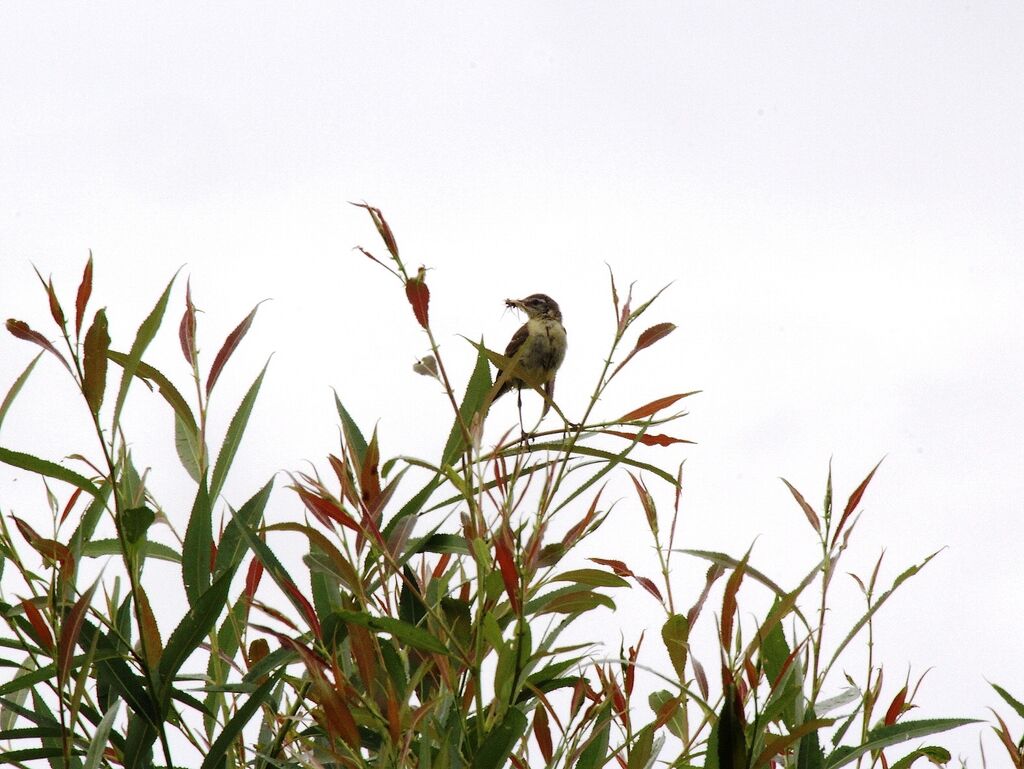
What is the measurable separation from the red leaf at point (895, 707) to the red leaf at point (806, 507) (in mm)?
422

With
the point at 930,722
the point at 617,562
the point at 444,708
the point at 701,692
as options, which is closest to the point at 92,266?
the point at 444,708

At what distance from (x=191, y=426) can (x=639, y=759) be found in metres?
1.03

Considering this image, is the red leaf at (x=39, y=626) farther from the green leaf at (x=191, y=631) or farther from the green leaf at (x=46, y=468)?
the green leaf at (x=46, y=468)

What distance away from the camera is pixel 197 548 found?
214 cm

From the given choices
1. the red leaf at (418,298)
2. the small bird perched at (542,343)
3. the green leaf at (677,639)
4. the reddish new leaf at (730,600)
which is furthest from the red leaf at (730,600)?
the small bird perched at (542,343)

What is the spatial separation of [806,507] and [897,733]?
42 centimetres

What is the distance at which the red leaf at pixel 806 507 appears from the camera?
209 centimetres

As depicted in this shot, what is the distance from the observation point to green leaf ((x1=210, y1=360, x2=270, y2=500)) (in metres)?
2.27

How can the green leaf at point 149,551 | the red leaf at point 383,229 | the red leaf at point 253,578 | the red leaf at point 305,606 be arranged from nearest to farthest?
the red leaf at point 383,229 < the red leaf at point 305,606 < the green leaf at point 149,551 < the red leaf at point 253,578

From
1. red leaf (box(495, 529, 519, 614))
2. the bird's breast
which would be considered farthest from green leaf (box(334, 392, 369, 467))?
the bird's breast

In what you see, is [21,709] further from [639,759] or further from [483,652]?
[639,759]

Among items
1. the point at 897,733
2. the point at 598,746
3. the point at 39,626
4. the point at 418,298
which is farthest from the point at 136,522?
the point at 897,733

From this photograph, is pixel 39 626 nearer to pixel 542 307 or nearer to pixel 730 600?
pixel 730 600

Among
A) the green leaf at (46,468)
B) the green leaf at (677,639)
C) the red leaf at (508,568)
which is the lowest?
the red leaf at (508,568)
